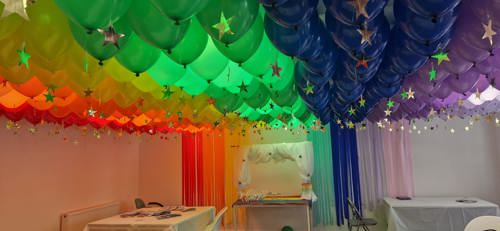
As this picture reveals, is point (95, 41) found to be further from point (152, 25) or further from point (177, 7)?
point (177, 7)

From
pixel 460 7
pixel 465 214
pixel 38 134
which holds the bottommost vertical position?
pixel 465 214

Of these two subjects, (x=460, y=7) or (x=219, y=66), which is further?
(x=219, y=66)

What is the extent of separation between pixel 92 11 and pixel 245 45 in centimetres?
78

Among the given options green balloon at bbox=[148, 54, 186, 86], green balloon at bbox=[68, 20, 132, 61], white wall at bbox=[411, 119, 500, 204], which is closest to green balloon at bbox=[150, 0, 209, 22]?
green balloon at bbox=[68, 20, 132, 61]

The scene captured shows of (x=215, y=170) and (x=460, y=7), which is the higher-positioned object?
(x=460, y=7)

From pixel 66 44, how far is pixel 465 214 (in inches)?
219

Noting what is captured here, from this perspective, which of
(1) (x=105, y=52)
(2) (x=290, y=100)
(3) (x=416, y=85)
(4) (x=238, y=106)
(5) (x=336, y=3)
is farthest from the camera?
(4) (x=238, y=106)

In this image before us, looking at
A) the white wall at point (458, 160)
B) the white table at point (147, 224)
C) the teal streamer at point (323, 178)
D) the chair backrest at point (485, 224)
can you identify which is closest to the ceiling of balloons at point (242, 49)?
the chair backrest at point (485, 224)

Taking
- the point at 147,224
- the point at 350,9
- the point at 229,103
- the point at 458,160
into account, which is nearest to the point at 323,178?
the point at 458,160

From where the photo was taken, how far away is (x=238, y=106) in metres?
3.46

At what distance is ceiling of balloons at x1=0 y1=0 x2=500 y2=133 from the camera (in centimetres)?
145

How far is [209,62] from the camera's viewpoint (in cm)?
227

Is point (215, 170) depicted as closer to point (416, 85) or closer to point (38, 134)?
point (38, 134)

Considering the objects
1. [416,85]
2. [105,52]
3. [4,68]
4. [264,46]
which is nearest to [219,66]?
[264,46]
